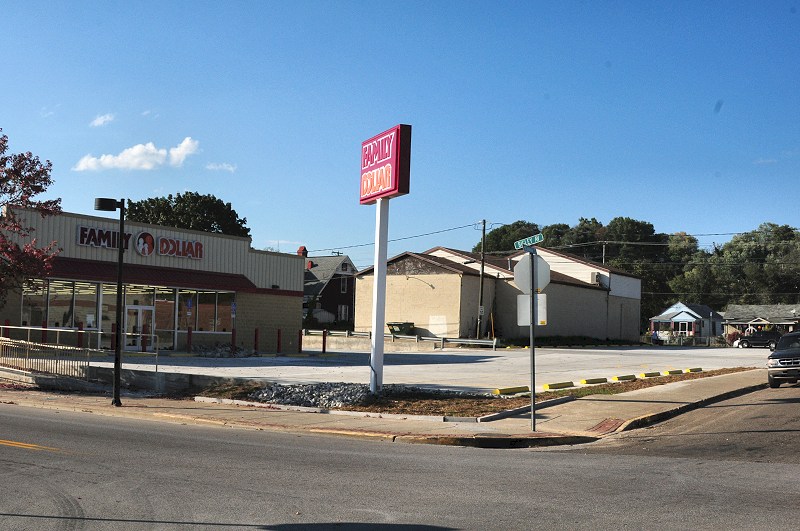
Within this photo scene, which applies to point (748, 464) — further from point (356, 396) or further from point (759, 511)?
point (356, 396)

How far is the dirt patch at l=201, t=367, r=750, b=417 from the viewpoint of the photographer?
16.9 meters

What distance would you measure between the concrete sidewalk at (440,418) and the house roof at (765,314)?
71045mm

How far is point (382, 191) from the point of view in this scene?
1911 cm

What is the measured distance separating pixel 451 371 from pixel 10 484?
2086 cm

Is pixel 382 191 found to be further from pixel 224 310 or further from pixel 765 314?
pixel 765 314

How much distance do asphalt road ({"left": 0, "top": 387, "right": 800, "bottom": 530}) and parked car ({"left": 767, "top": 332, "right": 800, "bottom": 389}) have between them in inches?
309

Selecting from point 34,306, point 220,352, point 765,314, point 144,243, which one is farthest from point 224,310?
point 765,314

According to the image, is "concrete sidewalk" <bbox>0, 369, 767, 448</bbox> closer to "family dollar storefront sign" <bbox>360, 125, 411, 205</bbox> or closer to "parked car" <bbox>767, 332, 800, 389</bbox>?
"parked car" <bbox>767, 332, 800, 389</bbox>

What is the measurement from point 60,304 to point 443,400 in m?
22.4

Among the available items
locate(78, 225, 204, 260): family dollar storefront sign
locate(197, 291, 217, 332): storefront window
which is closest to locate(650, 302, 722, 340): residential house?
locate(197, 291, 217, 332): storefront window

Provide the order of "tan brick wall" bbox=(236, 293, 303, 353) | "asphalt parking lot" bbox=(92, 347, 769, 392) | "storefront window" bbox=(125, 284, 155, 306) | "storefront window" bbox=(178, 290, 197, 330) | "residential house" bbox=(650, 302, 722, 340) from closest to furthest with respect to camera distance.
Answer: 1. "asphalt parking lot" bbox=(92, 347, 769, 392)
2. "storefront window" bbox=(125, 284, 155, 306)
3. "storefront window" bbox=(178, 290, 197, 330)
4. "tan brick wall" bbox=(236, 293, 303, 353)
5. "residential house" bbox=(650, 302, 722, 340)

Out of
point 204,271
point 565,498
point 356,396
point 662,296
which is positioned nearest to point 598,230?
point 662,296

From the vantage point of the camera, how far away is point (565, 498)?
27.6 feet

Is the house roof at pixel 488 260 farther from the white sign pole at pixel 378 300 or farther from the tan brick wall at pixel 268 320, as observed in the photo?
the white sign pole at pixel 378 300
